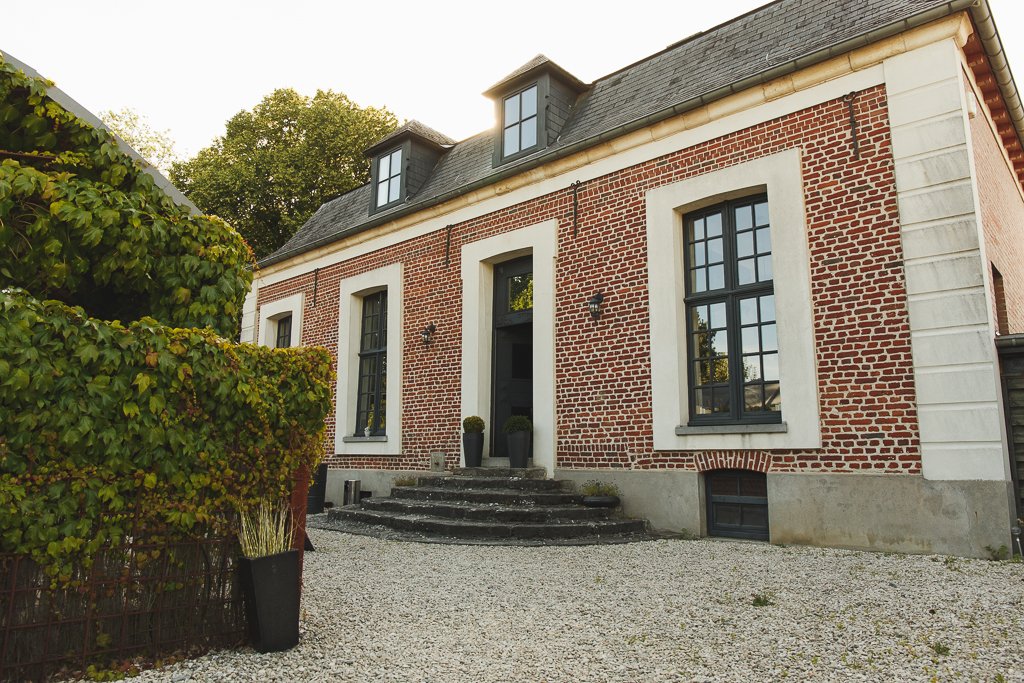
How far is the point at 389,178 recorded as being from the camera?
13.0 metres

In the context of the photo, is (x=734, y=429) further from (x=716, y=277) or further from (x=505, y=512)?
(x=505, y=512)

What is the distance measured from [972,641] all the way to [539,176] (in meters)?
7.55

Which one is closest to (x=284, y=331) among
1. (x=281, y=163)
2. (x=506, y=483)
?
(x=506, y=483)

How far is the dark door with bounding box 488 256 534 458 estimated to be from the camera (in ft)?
33.6

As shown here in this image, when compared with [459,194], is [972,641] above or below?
below

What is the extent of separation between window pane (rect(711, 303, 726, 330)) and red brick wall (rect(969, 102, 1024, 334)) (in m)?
2.70

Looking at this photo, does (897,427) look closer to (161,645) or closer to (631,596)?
(631,596)

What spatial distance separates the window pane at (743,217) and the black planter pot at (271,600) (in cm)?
620

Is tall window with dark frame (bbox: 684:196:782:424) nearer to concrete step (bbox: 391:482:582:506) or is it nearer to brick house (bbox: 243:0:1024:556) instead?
brick house (bbox: 243:0:1024:556)

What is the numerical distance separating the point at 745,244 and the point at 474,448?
458 cm

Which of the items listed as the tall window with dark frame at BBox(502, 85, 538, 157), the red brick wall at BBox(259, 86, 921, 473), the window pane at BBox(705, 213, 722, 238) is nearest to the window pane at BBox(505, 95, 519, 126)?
the tall window with dark frame at BBox(502, 85, 538, 157)

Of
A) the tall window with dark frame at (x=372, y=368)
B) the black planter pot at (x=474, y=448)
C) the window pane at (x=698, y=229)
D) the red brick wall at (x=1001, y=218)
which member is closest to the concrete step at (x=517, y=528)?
the black planter pot at (x=474, y=448)

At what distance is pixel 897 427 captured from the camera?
6.37 metres

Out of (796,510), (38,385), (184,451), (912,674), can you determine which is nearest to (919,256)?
(796,510)
